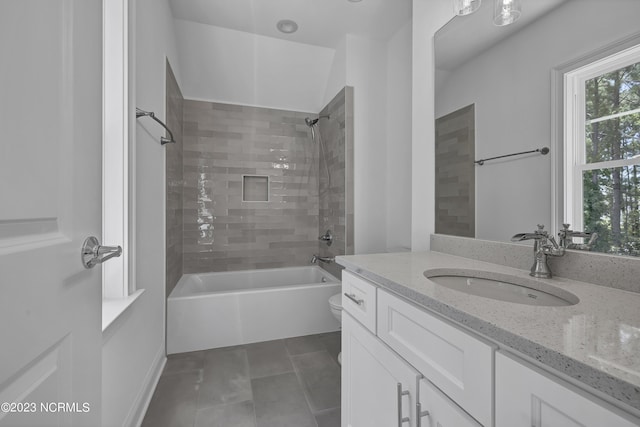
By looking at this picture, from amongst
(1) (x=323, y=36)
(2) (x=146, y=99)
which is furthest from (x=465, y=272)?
(1) (x=323, y=36)

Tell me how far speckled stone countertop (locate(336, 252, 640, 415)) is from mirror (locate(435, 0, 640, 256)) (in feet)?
1.17

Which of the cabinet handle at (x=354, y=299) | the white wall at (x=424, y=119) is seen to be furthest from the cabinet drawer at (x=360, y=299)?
the white wall at (x=424, y=119)

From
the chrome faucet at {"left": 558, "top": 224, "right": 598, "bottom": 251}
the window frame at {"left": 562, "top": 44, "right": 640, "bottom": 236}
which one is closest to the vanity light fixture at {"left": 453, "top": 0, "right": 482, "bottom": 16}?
the window frame at {"left": 562, "top": 44, "right": 640, "bottom": 236}

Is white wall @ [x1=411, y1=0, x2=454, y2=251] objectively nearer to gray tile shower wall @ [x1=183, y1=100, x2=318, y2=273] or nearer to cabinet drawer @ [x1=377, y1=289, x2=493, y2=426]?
cabinet drawer @ [x1=377, y1=289, x2=493, y2=426]

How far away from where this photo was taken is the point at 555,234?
0.95m

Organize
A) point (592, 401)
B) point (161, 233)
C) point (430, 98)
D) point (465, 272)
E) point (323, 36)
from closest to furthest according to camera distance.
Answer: point (592, 401) < point (465, 272) < point (430, 98) < point (161, 233) < point (323, 36)

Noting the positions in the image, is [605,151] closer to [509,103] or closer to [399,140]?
[509,103]

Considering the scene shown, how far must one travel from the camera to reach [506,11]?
115 centimetres

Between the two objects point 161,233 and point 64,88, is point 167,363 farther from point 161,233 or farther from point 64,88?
point 64,88

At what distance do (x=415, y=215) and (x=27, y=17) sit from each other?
163 cm

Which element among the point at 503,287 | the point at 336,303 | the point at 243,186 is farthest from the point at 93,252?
the point at 243,186

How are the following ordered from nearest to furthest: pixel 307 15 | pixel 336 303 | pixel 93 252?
pixel 93 252 → pixel 336 303 → pixel 307 15

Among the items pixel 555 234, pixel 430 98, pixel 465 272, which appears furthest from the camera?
pixel 430 98

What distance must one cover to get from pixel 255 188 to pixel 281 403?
2130mm
